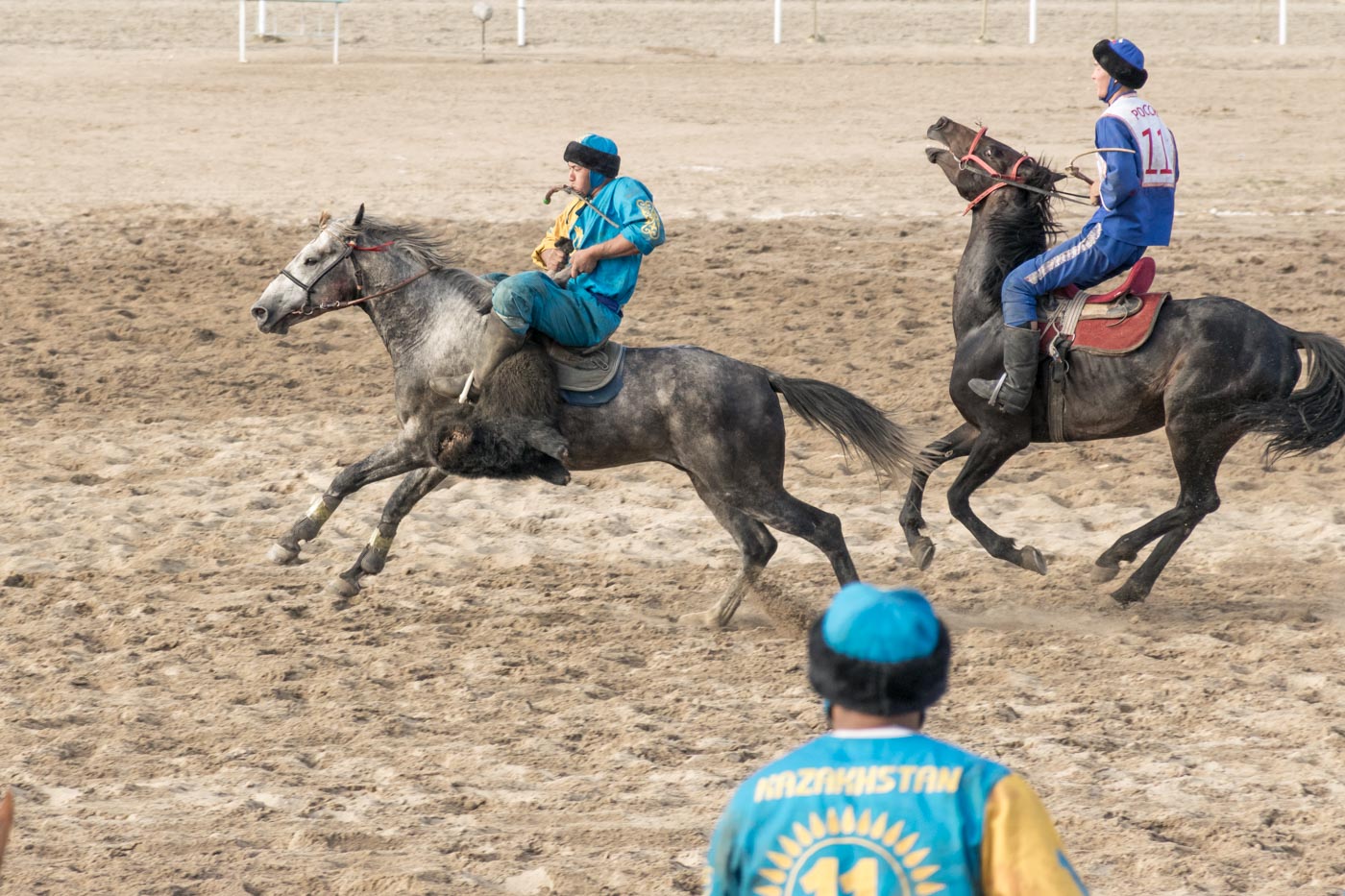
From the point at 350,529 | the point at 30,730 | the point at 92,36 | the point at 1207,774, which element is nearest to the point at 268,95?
the point at 92,36

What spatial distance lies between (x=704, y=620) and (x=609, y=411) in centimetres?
104

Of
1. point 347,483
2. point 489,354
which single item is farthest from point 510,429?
point 347,483

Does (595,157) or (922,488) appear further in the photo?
(922,488)

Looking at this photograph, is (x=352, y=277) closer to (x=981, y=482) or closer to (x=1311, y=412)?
(x=981, y=482)

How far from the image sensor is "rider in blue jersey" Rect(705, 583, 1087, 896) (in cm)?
243

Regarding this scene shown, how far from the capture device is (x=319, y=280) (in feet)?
24.4

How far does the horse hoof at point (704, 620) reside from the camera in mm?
7244

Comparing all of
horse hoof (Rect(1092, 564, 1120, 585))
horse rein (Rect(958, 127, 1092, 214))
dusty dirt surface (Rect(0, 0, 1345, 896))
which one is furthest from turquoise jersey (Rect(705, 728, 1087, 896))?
horse rein (Rect(958, 127, 1092, 214))

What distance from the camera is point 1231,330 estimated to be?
7285 mm

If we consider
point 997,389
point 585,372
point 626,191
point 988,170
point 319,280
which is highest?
point 988,170

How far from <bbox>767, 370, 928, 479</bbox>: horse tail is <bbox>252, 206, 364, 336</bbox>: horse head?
199 centimetres

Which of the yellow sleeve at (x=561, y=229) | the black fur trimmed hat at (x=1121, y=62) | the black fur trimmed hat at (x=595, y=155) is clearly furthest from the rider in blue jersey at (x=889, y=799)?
the black fur trimmed hat at (x=1121, y=62)

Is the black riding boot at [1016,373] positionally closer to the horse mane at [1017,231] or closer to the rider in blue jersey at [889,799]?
the horse mane at [1017,231]

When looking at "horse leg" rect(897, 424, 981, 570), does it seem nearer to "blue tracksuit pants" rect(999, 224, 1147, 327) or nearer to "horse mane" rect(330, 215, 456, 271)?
"blue tracksuit pants" rect(999, 224, 1147, 327)
